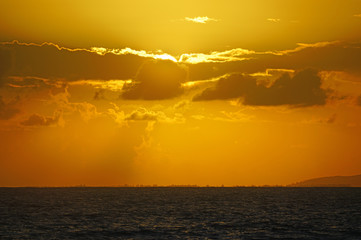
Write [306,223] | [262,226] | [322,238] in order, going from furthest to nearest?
[306,223] → [262,226] → [322,238]

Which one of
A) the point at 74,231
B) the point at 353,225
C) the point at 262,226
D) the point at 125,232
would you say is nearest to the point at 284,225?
the point at 262,226

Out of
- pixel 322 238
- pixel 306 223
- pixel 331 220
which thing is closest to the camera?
pixel 322 238

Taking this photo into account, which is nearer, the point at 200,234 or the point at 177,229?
the point at 200,234

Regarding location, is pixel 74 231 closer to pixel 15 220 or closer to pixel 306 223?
pixel 15 220

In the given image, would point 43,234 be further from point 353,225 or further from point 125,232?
point 353,225

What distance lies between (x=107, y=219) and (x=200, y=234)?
95.7 ft

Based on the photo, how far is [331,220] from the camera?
324 ft

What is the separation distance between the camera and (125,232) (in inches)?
3012

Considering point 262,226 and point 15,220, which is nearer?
point 262,226

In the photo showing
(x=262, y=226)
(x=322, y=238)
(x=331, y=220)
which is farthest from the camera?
(x=331, y=220)

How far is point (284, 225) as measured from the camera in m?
88.6

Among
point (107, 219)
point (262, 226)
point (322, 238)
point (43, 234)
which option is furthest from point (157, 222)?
point (322, 238)

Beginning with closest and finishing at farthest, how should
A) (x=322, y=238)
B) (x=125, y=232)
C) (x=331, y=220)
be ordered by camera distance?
(x=322, y=238) < (x=125, y=232) < (x=331, y=220)

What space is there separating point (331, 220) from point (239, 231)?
28.8 meters
